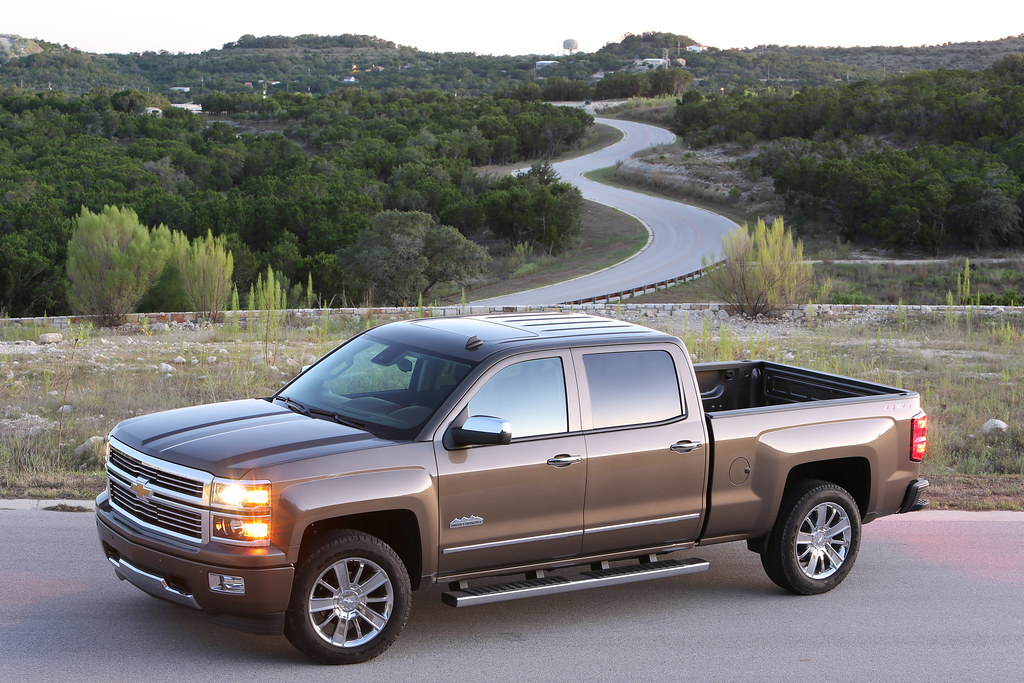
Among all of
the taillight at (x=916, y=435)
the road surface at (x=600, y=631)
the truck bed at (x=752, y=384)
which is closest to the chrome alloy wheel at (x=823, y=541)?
the road surface at (x=600, y=631)

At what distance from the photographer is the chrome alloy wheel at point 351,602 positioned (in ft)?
17.5

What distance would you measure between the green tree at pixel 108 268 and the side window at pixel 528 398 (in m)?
20.1

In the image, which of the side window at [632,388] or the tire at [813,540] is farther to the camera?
the tire at [813,540]

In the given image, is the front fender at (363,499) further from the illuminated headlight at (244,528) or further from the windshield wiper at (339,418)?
the windshield wiper at (339,418)

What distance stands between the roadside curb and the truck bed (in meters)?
4.99

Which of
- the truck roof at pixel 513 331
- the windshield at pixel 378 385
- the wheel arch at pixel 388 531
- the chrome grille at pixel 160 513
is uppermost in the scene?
the truck roof at pixel 513 331

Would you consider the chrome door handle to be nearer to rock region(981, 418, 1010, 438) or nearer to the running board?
the running board

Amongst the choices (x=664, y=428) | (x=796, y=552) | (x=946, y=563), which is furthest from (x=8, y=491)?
(x=946, y=563)

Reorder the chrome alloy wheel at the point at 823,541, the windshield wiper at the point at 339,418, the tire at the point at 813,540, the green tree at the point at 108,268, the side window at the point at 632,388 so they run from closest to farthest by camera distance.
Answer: the windshield wiper at the point at 339,418 → the side window at the point at 632,388 → the tire at the point at 813,540 → the chrome alloy wheel at the point at 823,541 → the green tree at the point at 108,268

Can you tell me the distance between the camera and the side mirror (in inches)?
215

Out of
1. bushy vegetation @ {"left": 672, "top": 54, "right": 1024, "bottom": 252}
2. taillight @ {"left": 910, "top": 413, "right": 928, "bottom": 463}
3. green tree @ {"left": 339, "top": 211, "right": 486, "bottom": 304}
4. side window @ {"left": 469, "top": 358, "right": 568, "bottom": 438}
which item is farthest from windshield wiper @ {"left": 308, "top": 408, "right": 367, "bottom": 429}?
bushy vegetation @ {"left": 672, "top": 54, "right": 1024, "bottom": 252}

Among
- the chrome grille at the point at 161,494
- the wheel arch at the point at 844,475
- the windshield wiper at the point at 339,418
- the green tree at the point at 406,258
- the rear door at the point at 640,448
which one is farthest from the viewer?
the green tree at the point at 406,258

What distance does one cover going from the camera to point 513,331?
6402 millimetres

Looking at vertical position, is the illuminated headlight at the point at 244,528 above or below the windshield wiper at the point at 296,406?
below
